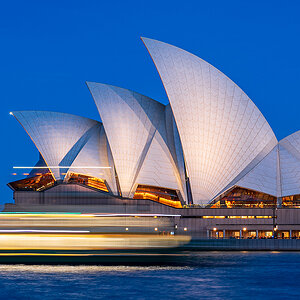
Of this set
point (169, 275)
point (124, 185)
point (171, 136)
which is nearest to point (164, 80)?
point (171, 136)

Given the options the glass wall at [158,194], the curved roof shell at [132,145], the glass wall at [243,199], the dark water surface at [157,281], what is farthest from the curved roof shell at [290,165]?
the dark water surface at [157,281]

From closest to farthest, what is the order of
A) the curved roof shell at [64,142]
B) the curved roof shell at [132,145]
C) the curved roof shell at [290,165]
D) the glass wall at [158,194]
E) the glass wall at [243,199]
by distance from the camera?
the curved roof shell at [290,165] → the glass wall at [243,199] → the curved roof shell at [132,145] → the glass wall at [158,194] → the curved roof shell at [64,142]

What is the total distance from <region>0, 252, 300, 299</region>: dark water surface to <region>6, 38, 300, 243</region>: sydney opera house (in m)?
22.3

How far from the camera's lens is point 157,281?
957 inches

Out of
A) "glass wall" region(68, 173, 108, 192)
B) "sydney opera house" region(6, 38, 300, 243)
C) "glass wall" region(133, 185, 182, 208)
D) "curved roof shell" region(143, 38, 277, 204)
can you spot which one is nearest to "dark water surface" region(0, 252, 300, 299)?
"sydney opera house" region(6, 38, 300, 243)

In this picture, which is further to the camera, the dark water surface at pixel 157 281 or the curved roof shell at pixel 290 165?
the curved roof shell at pixel 290 165

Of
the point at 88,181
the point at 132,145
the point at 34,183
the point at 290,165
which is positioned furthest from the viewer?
→ the point at 34,183

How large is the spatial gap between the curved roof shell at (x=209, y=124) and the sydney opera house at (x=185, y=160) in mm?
93

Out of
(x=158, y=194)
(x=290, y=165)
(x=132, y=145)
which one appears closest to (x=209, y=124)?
(x=132, y=145)

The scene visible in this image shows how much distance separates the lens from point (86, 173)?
5709cm

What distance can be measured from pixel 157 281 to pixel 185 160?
30.4m

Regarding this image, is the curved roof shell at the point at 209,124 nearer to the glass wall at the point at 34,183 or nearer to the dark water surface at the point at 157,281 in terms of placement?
the glass wall at the point at 34,183

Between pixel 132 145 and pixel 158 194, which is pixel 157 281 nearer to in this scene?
pixel 158 194

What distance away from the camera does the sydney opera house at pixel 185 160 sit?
53562mm
